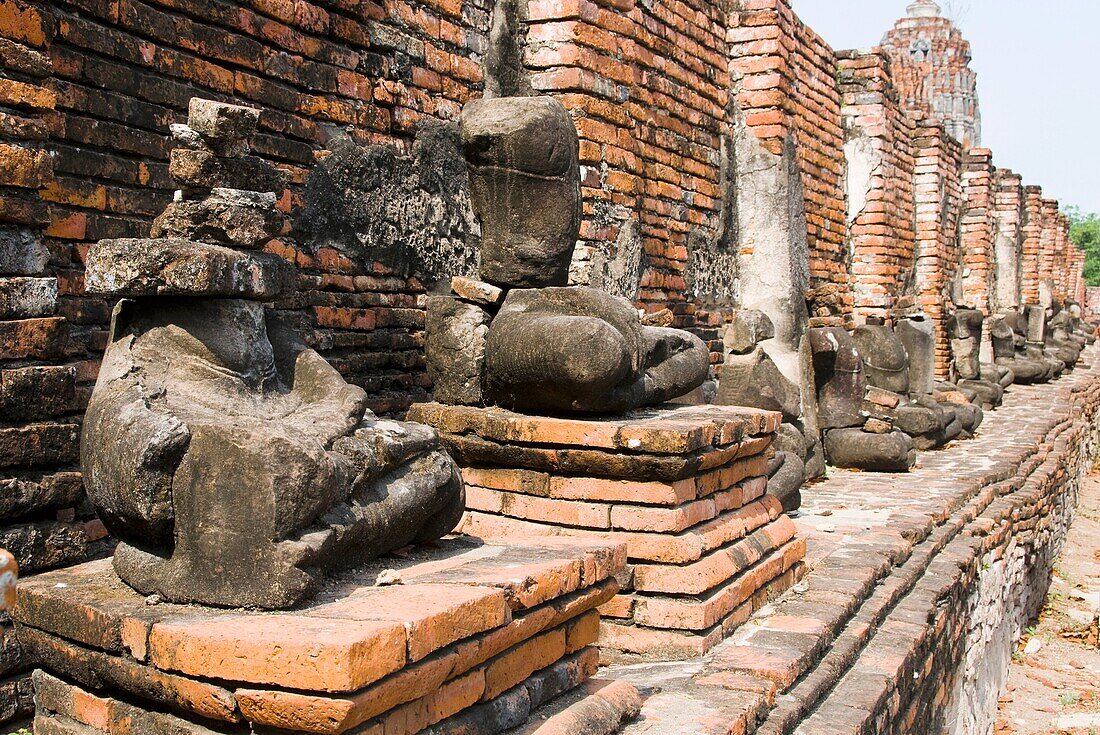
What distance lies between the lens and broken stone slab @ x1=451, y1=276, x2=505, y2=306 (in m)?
4.03

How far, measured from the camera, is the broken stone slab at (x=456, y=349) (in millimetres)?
3943

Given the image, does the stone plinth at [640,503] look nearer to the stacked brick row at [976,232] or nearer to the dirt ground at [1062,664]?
the dirt ground at [1062,664]

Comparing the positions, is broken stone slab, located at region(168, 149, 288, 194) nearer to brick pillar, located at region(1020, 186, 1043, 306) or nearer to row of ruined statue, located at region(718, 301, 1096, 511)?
row of ruined statue, located at region(718, 301, 1096, 511)

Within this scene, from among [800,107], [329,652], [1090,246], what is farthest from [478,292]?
[1090,246]

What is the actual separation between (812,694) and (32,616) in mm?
2246

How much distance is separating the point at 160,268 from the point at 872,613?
3.21 metres

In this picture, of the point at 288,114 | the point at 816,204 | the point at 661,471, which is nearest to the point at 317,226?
the point at 288,114

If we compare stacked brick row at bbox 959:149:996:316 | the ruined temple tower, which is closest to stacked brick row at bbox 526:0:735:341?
stacked brick row at bbox 959:149:996:316

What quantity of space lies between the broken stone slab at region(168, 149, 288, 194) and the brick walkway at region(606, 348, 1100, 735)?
1647mm

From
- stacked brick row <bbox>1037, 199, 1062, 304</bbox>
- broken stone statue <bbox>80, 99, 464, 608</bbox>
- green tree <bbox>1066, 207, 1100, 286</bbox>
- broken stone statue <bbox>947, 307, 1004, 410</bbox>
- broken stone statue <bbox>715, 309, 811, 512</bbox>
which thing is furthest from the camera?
green tree <bbox>1066, 207, 1100, 286</bbox>

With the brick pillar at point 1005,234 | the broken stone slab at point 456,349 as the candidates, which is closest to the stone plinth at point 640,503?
the broken stone slab at point 456,349

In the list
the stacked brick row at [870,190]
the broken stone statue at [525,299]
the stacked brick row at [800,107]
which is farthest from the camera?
the stacked brick row at [870,190]

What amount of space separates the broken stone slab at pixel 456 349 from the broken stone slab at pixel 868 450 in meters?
4.86

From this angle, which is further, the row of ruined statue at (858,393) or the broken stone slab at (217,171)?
the row of ruined statue at (858,393)
